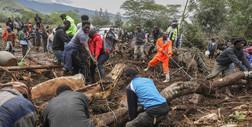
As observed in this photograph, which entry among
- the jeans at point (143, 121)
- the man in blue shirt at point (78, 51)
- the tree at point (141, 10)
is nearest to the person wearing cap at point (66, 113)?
the jeans at point (143, 121)

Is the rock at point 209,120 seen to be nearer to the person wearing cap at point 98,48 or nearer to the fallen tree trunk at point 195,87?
the fallen tree trunk at point 195,87

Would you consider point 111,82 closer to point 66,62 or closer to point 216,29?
point 66,62

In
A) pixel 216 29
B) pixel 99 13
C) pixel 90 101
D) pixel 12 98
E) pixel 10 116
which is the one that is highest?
pixel 99 13

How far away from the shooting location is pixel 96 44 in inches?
184

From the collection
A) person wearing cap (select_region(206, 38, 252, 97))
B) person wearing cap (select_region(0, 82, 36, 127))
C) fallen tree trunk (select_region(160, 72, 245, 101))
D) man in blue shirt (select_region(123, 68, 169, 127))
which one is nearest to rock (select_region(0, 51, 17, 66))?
person wearing cap (select_region(0, 82, 36, 127))

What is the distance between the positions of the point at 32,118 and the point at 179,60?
19.9 feet

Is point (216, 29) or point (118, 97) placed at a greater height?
point (216, 29)

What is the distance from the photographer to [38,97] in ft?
10.7

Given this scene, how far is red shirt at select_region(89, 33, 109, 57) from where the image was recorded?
465 cm

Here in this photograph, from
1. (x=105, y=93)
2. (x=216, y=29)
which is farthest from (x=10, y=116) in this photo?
(x=216, y=29)

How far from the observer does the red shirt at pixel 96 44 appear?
4.65 metres

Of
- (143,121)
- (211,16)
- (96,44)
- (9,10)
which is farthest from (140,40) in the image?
(9,10)

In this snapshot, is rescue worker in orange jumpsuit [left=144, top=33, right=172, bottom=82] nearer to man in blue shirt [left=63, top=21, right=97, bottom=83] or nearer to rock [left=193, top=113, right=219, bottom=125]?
man in blue shirt [left=63, top=21, right=97, bottom=83]

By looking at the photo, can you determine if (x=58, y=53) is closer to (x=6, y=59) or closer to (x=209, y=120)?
(x=6, y=59)
